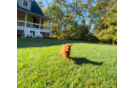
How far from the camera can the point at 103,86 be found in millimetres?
1427

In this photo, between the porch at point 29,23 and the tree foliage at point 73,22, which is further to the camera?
the tree foliage at point 73,22

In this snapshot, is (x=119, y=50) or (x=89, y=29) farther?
(x=89, y=29)

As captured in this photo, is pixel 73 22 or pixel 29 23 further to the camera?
pixel 73 22

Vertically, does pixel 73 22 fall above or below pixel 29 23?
above

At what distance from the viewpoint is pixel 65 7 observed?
708 inches

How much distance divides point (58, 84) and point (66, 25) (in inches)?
662

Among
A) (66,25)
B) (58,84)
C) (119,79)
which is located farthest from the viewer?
(66,25)

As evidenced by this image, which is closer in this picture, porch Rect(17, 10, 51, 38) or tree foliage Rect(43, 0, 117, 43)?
porch Rect(17, 10, 51, 38)
